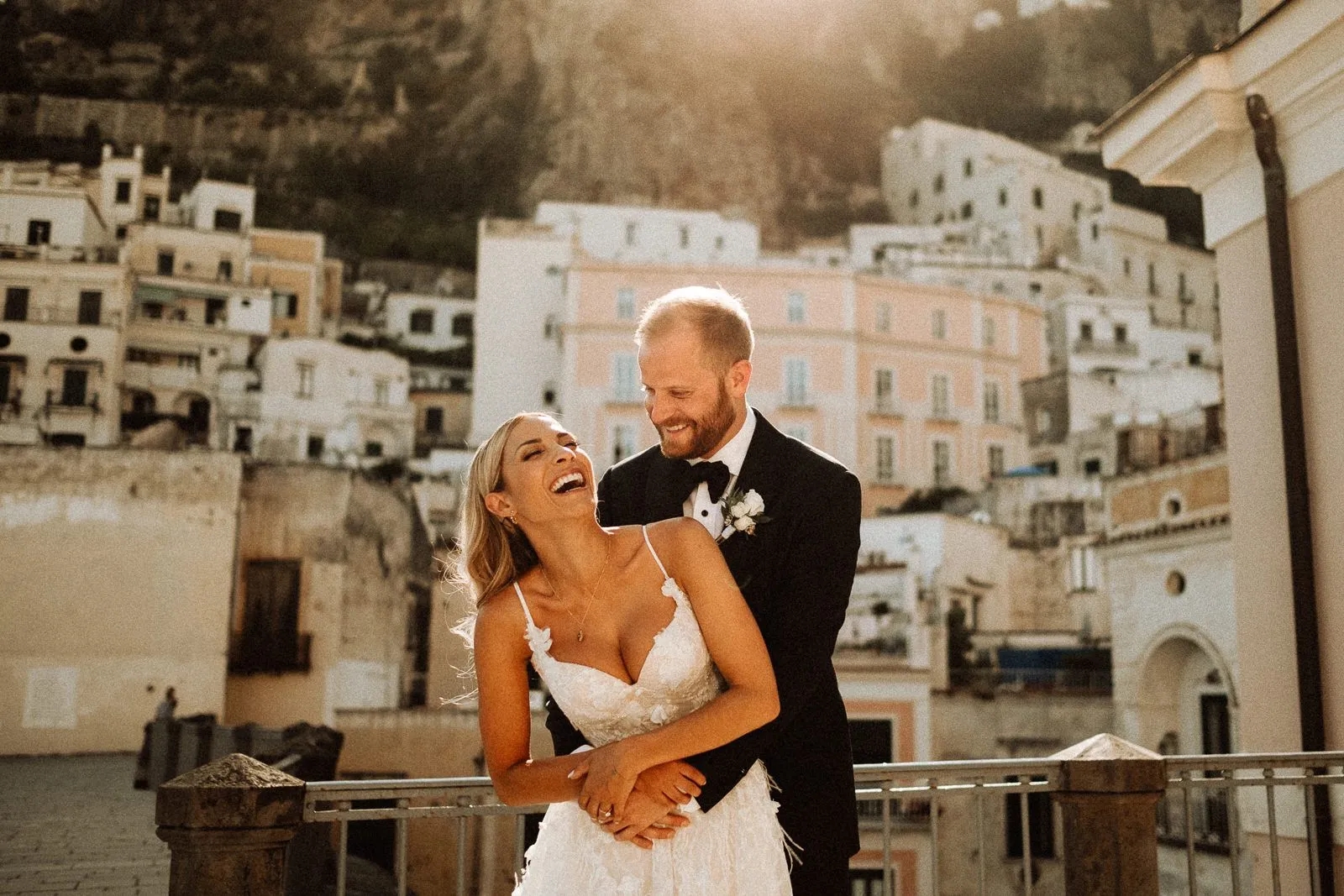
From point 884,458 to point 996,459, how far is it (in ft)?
13.4

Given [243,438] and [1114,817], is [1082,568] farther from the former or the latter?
[1114,817]

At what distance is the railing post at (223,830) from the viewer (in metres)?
2.84

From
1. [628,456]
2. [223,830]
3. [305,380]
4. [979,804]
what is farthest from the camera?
[305,380]

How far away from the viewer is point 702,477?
242 centimetres

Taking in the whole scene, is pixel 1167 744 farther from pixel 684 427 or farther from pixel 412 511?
pixel 684 427

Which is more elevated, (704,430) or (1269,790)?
(704,430)

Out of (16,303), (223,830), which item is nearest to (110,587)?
(16,303)

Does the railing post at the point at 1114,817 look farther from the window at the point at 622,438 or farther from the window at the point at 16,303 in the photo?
the window at the point at 622,438

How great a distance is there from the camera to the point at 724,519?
7.54 ft

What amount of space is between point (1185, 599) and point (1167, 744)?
98.7 inches

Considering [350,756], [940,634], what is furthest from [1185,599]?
[350,756]

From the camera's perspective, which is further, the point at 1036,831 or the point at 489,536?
the point at 1036,831

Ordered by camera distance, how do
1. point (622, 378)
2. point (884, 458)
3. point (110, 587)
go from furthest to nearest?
point (884, 458) → point (622, 378) → point (110, 587)

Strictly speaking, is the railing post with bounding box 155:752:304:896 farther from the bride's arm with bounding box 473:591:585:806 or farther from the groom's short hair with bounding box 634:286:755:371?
the groom's short hair with bounding box 634:286:755:371
